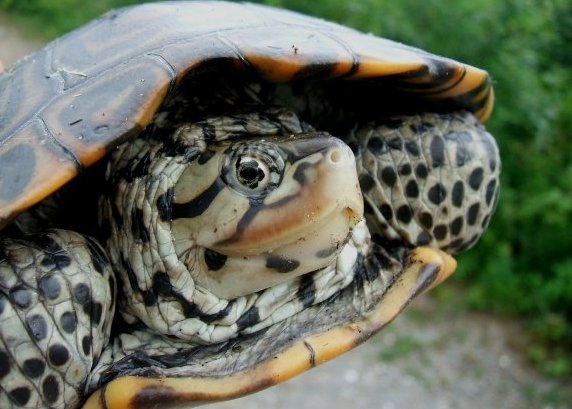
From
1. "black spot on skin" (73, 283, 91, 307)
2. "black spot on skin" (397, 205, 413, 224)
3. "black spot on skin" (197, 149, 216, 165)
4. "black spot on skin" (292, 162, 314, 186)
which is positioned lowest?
"black spot on skin" (397, 205, 413, 224)

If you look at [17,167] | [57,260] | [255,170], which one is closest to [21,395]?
[57,260]

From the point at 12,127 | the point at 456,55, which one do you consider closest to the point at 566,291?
the point at 456,55

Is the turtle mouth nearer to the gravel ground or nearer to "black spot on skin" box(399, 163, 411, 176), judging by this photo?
"black spot on skin" box(399, 163, 411, 176)

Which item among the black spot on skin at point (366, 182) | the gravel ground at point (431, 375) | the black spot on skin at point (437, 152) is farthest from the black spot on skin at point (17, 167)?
the gravel ground at point (431, 375)

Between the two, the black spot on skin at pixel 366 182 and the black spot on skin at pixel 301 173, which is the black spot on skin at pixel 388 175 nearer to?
the black spot on skin at pixel 366 182

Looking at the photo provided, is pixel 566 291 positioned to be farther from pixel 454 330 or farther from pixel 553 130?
pixel 553 130

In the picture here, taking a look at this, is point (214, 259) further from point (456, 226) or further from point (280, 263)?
point (456, 226)

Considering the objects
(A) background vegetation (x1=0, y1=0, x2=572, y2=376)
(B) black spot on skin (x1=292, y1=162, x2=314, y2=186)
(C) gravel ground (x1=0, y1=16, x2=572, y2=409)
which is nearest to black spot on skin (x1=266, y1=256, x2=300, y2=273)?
(B) black spot on skin (x1=292, y1=162, x2=314, y2=186)
